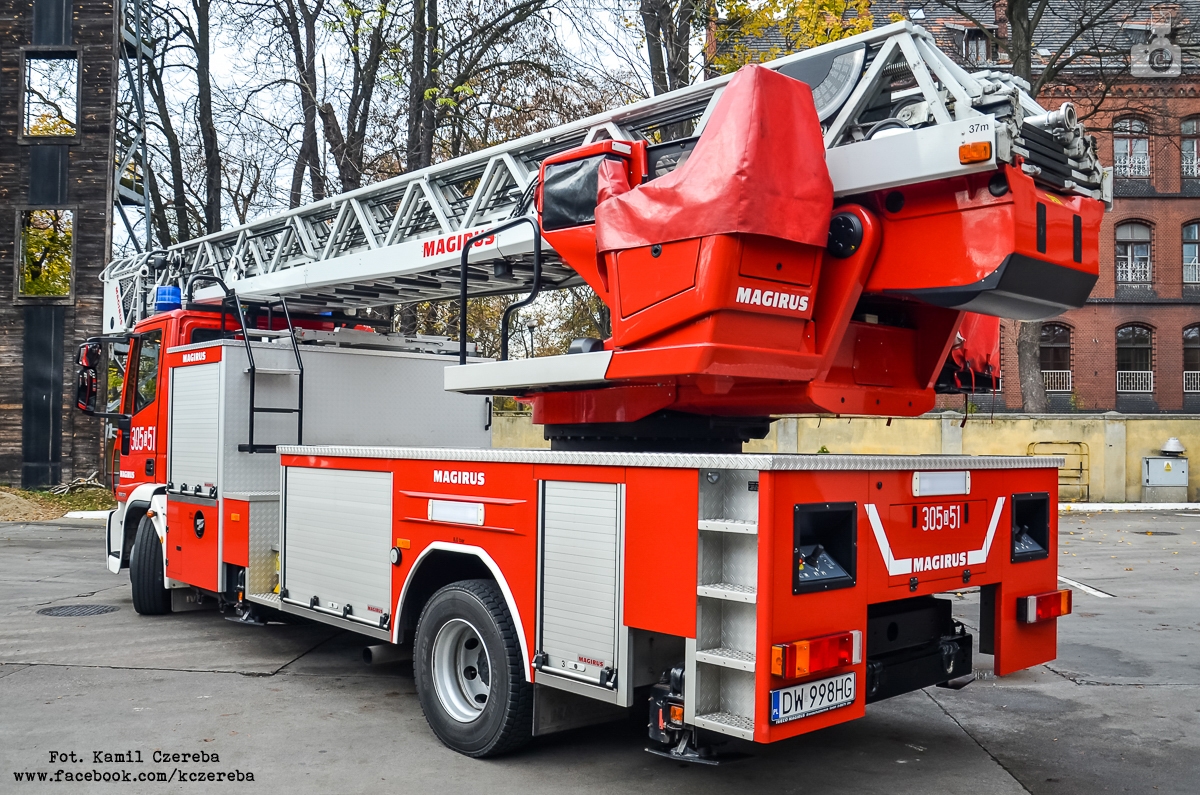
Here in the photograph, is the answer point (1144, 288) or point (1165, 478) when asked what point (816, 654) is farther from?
point (1144, 288)

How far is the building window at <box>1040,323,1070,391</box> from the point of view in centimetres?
3959

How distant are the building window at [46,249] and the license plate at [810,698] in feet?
75.8

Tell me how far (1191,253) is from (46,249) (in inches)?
1503

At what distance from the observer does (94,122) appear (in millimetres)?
23531

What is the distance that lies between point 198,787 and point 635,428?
2847 mm

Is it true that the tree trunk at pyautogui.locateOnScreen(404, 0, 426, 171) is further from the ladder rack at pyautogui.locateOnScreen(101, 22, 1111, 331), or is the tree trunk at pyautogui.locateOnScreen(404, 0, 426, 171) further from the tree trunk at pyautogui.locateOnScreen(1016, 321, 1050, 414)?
the tree trunk at pyautogui.locateOnScreen(1016, 321, 1050, 414)

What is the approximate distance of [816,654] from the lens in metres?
4.21

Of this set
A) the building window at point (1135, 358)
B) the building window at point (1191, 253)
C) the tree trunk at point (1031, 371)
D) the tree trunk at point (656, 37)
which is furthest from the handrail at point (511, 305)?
the building window at point (1191, 253)

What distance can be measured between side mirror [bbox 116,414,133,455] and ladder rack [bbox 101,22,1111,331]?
1.32m

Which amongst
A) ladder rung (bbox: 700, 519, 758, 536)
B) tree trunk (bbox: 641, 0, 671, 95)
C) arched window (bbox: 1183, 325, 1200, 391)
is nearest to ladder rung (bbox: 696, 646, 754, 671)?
ladder rung (bbox: 700, 519, 758, 536)

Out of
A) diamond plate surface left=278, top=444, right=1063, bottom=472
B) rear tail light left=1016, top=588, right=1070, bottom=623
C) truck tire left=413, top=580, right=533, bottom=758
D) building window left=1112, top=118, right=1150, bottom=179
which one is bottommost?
truck tire left=413, top=580, right=533, bottom=758

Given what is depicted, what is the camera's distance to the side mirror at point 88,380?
30.7 feet

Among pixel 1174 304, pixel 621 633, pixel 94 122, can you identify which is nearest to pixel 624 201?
pixel 621 633

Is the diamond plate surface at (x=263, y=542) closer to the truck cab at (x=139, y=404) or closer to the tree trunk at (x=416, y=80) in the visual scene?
the truck cab at (x=139, y=404)
